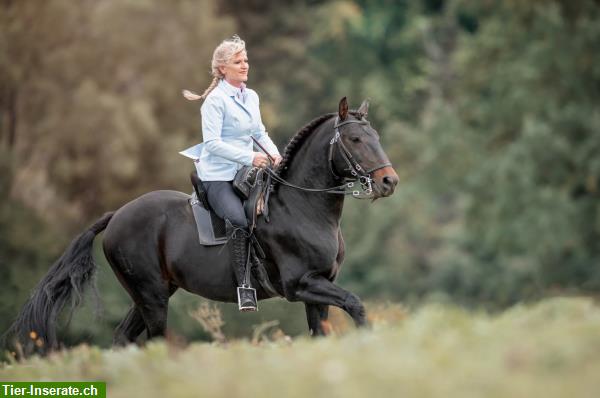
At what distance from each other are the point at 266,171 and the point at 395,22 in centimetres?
4929

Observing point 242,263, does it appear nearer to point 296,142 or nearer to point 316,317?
point 316,317

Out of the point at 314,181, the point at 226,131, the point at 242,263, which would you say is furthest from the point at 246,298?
the point at 226,131

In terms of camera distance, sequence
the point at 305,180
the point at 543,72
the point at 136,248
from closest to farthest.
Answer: the point at 305,180 < the point at 136,248 < the point at 543,72

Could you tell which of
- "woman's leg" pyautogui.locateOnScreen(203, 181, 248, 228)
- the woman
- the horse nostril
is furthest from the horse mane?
the horse nostril

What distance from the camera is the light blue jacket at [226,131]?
1006 cm

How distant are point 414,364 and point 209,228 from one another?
4.62 m

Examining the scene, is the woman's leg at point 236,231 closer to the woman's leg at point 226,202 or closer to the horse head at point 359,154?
the woman's leg at point 226,202

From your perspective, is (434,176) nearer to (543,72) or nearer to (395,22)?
(543,72)

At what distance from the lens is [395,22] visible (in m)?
58.4

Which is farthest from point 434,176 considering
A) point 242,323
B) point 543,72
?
point 242,323

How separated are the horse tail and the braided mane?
7.51ft

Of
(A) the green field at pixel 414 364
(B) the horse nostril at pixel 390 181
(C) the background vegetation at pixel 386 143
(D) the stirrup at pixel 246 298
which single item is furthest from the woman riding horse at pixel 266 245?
(C) the background vegetation at pixel 386 143

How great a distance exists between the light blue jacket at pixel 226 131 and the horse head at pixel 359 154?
86 centimetres

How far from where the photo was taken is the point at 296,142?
10273 mm
